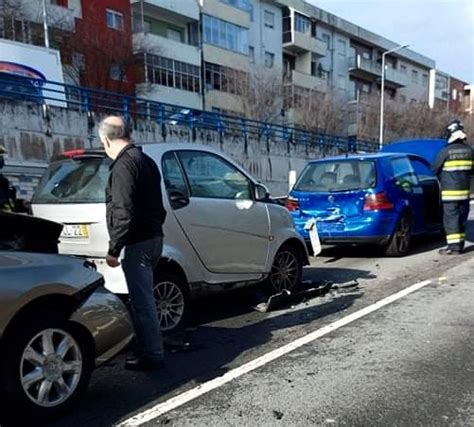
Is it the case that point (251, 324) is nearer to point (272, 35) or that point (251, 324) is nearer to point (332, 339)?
point (332, 339)

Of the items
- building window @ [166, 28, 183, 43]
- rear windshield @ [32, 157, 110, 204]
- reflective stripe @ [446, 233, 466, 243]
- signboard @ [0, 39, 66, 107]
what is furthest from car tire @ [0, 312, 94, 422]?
building window @ [166, 28, 183, 43]

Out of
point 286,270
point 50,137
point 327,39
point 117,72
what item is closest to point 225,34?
point 117,72

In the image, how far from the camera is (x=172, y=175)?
17.2 feet

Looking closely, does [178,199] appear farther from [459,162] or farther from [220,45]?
[220,45]

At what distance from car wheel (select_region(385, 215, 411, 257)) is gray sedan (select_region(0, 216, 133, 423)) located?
611 centimetres

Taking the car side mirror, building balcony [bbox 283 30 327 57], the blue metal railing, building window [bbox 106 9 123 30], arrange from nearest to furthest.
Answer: the car side mirror < the blue metal railing < building window [bbox 106 9 123 30] < building balcony [bbox 283 30 327 57]

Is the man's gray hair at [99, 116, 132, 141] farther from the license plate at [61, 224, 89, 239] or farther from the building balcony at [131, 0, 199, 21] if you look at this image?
the building balcony at [131, 0, 199, 21]

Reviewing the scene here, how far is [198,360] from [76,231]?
156 centimetres

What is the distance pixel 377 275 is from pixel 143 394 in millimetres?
4729

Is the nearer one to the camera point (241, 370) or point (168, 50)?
point (241, 370)

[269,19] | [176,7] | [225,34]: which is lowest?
[225,34]

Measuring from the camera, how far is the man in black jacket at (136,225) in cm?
388

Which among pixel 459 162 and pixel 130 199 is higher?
pixel 459 162

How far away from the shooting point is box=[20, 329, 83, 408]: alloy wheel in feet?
11.0
